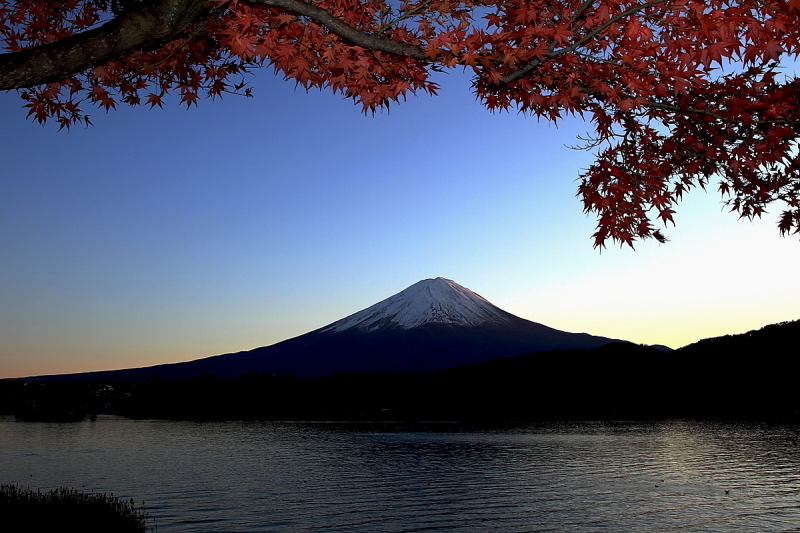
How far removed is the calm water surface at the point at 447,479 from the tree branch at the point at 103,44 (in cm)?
2156

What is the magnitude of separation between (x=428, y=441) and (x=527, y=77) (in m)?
63.9

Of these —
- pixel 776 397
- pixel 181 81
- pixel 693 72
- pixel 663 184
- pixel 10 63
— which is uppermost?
pixel 181 81

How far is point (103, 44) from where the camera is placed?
6207 mm

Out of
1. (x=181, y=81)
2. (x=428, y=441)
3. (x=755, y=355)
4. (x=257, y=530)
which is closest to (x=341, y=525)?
(x=257, y=530)

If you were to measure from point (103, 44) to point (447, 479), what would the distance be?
36848 mm

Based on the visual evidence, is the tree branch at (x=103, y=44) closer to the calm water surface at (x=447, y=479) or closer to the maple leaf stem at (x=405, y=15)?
the maple leaf stem at (x=405, y=15)

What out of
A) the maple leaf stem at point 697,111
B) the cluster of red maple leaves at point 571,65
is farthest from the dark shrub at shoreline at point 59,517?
the maple leaf stem at point 697,111

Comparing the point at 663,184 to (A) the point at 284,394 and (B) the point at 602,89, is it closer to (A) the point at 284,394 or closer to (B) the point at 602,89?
(B) the point at 602,89

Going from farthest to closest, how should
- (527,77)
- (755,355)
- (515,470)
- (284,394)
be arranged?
(284,394) < (755,355) < (515,470) < (527,77)

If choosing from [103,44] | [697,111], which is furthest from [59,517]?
[697,111]

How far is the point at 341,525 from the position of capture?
25188 millimetres

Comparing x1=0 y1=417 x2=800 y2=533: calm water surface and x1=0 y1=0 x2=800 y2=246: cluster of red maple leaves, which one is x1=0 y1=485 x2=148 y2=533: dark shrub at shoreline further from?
x1=0 y1=0 x2=800 y2=246: cluster of red maple leaves

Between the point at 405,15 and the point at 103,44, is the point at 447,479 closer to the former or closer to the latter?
the point at 405,15

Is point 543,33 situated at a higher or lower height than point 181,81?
lower
